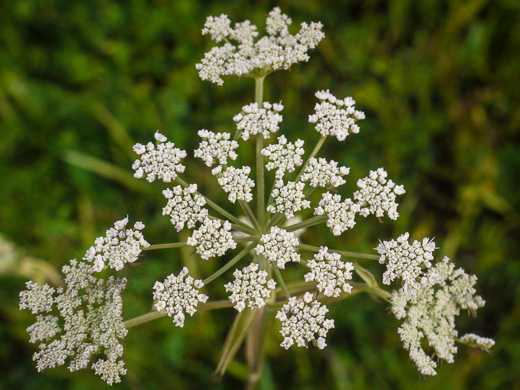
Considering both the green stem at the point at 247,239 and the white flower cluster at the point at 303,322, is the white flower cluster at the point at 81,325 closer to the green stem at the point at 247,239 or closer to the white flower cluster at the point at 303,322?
the green stem at the point at 247,239

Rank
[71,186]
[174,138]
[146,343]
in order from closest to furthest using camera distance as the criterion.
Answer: [146,343], [174,138], [71,186]

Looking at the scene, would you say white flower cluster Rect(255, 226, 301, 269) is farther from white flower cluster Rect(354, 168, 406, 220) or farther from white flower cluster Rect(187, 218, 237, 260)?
white flower cluster Rect(354, 168, 406, 220)

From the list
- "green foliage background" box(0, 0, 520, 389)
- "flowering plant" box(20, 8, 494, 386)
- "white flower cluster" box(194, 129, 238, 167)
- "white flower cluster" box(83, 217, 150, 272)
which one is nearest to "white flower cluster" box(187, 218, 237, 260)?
"flowering plant" box(20, 8, 494, 386)

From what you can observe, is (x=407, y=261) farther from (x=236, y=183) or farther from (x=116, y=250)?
(x=116, y=250)

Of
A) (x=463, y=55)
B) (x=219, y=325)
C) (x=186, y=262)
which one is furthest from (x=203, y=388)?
(x=463, y=55)

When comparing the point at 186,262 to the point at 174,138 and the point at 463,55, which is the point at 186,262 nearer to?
the point at 174,138

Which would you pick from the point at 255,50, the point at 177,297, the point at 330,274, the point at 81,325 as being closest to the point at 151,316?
the point at 177,297
